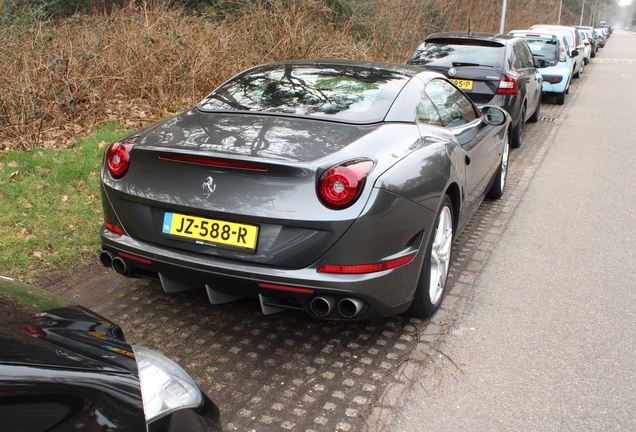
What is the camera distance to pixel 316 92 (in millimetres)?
3799

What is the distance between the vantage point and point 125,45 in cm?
831

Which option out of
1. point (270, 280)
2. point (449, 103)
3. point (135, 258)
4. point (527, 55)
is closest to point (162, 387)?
point (270, 280)

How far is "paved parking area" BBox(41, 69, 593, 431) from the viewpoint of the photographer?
2.79 metres

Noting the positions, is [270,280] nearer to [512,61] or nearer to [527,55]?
[512,61]

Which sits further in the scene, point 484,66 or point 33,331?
point 484,66

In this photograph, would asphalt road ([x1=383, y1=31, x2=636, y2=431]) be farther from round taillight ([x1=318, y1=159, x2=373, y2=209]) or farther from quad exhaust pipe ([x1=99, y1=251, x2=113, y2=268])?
quad exhaust pipe ([x1=99, y1=251, x2=113, y2=268])

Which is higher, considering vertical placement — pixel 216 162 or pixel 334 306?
pixel 216 162

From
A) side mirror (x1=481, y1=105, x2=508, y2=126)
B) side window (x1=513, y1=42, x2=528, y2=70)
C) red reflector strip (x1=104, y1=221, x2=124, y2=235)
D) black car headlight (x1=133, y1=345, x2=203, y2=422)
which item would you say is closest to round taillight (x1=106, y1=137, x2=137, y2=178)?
red reflector strip (x1=104, y1=221, x2=124, y2=235)

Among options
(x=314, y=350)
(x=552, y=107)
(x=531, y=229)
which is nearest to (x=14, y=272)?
(x=314, y=350)

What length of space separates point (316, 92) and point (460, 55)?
549 cm

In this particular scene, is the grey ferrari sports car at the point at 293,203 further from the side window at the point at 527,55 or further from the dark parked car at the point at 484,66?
the side window at the point at 527,55

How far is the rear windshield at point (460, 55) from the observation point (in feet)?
27.9

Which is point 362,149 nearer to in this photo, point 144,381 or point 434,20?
point 144,381

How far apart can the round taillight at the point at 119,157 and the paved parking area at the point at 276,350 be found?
0.93m
